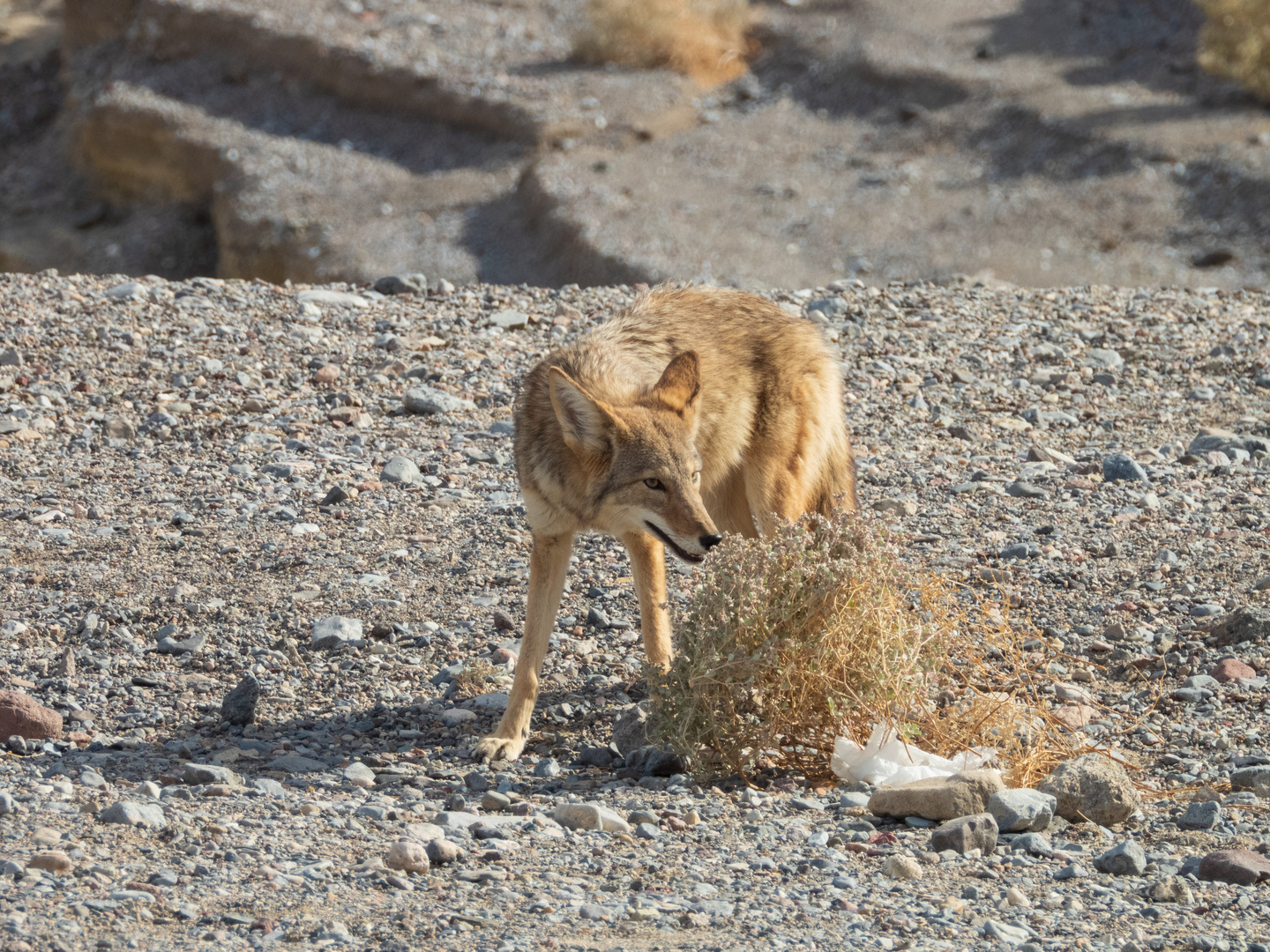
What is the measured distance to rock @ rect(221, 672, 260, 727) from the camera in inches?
202

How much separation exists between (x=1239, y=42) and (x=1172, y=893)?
2447cm

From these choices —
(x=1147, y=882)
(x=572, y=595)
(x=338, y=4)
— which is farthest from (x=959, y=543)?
(x=338, y=4)

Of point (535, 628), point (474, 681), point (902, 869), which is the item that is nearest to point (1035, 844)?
point (902, 869)

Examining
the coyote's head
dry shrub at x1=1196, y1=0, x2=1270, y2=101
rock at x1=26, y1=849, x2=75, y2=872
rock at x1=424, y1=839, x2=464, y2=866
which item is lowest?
rock at x1=424, y1=839, x2=464, y2=866

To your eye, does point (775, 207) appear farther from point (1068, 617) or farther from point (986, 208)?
point (1068, 617)

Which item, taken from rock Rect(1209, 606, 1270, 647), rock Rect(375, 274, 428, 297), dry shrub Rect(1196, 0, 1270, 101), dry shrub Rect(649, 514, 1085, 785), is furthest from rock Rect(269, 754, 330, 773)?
dry shrub Rect(1196, 0, 1270, 101)

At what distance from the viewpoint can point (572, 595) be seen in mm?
6449

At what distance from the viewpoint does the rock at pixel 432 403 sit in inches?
348

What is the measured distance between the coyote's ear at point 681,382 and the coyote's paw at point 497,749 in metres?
1.43

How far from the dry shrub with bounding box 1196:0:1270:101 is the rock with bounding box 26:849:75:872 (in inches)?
996

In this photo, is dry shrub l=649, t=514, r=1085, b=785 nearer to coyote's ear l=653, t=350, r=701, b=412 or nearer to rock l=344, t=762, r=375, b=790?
coyote's ear l=653, t=350, r=701, b=412

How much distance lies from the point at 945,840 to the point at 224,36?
90.2ft

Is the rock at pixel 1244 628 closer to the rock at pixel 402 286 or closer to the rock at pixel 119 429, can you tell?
the rock at pixel 119 429

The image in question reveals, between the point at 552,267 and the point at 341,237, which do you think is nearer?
the point at 552,267
